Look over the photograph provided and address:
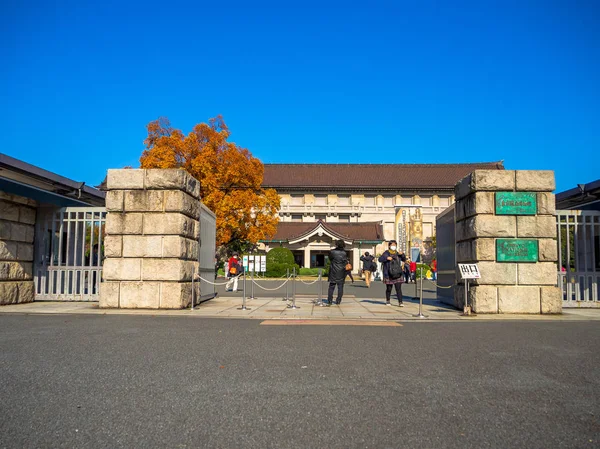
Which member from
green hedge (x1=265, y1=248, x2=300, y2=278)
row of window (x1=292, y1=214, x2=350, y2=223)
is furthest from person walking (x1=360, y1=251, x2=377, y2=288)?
row of window (x1=292, y1=214, x2=350, y2=223)

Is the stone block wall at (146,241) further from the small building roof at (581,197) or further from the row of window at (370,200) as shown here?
the row of window at (370,200)

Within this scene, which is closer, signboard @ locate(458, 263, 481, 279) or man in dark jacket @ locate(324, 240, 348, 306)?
signboard @ locate(458, 263, 481, 279)

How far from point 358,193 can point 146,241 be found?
4945 cm

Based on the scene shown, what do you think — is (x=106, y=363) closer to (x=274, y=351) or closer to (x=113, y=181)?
(x=274, y=351)

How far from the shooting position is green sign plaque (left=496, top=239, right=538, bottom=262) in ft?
37.8

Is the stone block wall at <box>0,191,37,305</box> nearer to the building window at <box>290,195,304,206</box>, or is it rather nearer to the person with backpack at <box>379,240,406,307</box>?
the person with backpack at <box>379,240,406,307</box>

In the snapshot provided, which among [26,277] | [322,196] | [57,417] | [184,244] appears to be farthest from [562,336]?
[322,196]

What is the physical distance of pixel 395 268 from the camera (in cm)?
1399

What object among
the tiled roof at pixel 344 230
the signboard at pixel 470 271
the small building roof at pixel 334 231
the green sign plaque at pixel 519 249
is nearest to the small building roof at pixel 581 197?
the green sign plaque at pixel 519 249

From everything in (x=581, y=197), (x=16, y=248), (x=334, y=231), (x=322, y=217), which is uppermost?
(x=322, y=217)

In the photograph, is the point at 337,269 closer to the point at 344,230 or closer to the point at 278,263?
the point at 278,263

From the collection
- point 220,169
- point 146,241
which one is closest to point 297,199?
point 220,169

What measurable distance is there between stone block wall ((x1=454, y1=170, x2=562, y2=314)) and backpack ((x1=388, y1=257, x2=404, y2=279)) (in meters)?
2.46

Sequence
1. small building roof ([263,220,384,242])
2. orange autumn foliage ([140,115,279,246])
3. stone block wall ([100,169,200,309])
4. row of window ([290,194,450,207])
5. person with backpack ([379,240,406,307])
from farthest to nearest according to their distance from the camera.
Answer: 1. row of window ([290,194,450,207])
2. small building roof ([263,220,384,242])
3. orange autumn foliage ([140,115,279,246])
4. person with backpack ([379,240,406,307])
5. stone block wall ([100,169,200,309])
